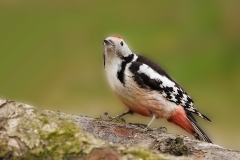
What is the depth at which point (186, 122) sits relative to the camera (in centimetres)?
423

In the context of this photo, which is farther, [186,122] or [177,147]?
[186,122]

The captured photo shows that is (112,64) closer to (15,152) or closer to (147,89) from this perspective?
(147,89)

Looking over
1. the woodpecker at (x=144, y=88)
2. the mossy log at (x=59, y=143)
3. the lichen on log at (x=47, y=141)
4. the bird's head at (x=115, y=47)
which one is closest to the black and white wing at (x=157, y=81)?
the woodpecker at (x=144, y=88)

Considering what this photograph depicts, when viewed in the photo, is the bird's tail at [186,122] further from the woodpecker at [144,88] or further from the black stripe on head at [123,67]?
the black stripe on head at [123,67]

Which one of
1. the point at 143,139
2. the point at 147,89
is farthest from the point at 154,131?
the point at 147,89

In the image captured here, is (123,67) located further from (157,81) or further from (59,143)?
(59,143)

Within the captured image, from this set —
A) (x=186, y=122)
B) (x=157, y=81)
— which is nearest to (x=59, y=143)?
(x=157, y=81)

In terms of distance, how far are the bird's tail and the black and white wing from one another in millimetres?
58

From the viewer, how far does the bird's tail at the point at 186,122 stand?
13.7 feet

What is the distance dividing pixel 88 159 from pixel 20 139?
1.27 ft

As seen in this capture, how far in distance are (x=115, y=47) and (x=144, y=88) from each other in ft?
1.27

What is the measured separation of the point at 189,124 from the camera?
4246mm

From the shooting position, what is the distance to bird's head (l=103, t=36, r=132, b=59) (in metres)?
3.93

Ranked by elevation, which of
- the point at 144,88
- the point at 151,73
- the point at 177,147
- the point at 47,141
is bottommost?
the point at 47,141
